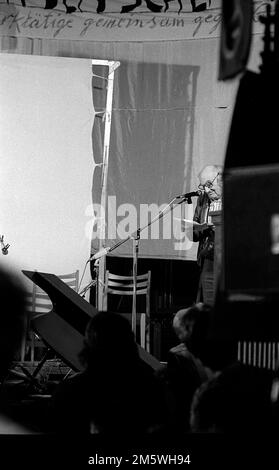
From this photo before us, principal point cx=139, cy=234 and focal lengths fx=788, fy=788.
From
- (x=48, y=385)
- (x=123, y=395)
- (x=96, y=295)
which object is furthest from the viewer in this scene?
(x=96, y=295)

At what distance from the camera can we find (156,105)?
419 inches

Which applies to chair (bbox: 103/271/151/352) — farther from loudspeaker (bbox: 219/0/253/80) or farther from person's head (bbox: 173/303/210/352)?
loudspeaker (bbox: 219/0/253/80)

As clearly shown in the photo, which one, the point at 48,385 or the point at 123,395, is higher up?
the point at 123,395

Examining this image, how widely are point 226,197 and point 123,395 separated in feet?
3.12

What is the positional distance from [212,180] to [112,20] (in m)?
2.83

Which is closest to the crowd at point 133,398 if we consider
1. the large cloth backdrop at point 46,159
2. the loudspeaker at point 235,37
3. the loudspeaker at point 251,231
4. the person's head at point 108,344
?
the person's head at point 108,344

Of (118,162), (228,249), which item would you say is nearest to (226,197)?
(228,249)

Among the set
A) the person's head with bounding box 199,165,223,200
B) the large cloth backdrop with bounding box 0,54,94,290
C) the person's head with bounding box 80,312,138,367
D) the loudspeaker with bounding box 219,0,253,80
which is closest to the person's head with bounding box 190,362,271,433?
the person's head with bounding box 80,312,138,367

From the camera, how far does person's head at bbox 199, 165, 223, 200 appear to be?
29.5 ft

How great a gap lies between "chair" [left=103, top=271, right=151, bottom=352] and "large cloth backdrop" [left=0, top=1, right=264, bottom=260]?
57 cm

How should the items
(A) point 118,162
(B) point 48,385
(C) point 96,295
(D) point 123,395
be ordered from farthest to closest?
(A) point 118,162 → (C) point 96,295 → (B) point 48,385 → (D) point 123,395

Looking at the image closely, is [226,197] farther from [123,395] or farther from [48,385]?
[48,385]

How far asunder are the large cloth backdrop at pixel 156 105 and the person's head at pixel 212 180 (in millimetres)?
121

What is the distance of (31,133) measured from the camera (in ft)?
33.7
